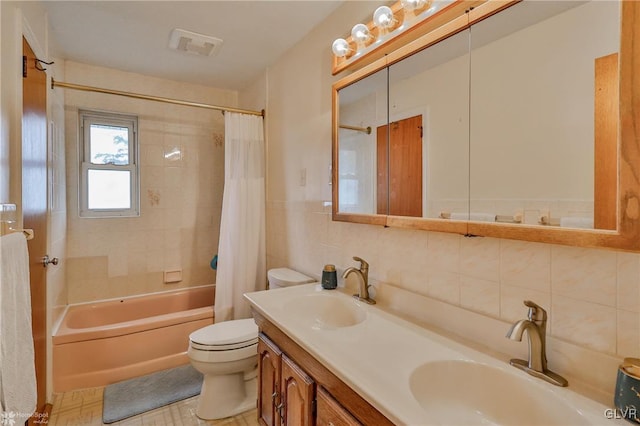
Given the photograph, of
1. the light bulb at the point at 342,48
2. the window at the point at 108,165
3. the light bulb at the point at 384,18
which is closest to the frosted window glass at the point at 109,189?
the window at the point at 108,165

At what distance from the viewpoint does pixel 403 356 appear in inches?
38.7

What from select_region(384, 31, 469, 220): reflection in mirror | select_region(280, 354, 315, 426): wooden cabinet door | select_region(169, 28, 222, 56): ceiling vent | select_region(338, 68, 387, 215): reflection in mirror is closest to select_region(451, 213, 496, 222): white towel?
select_region(384, 31, 469, 220): reflection in mirror

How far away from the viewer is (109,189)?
2.82m

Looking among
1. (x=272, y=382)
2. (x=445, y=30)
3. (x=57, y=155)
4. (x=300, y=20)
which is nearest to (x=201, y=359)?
(x=272, y=382)

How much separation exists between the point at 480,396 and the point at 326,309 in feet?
2.75

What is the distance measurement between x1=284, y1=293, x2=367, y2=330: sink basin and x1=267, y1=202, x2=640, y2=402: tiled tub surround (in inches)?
6.1

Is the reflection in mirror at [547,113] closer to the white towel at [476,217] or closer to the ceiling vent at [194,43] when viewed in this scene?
the white towel at [476,217]

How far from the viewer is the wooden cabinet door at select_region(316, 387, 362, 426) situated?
A: 0.92 meters

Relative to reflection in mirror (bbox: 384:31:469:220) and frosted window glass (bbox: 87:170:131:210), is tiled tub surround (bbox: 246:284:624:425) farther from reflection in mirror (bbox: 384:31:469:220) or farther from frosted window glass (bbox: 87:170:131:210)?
frosted window glass (bbox: 87:170:131:210)

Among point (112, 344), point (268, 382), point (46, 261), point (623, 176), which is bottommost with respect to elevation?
point (112, 344)

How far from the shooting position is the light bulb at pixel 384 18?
1347 mm

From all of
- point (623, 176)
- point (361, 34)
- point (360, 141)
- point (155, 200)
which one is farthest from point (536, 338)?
point (155, 200)

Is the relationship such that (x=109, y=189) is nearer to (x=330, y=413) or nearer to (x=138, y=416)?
(x=138, y=416)

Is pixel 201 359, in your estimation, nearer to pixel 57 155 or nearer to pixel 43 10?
pixel 57 155
